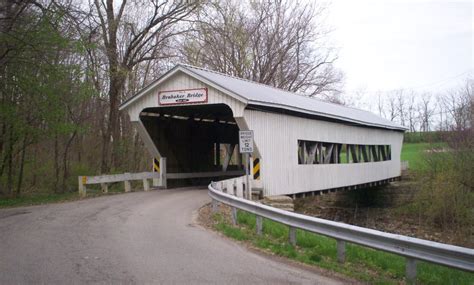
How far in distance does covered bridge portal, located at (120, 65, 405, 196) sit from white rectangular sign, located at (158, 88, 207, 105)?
3 cm

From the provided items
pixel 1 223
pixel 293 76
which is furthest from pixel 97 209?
pixel 293 76

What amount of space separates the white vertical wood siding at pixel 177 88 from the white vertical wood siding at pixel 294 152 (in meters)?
0.39

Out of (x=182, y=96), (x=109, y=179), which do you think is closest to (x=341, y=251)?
(x=182, y=96)

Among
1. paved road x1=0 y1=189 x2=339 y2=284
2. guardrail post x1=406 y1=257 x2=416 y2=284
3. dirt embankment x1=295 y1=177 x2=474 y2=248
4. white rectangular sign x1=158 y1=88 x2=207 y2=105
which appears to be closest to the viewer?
paved road x1=0 y1=189 x2=339 y2=284

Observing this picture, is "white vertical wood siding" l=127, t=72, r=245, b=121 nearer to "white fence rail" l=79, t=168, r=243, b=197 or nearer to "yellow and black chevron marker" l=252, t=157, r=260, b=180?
"yellow and black chevron marker" l=252, t=157, r=260, b=180

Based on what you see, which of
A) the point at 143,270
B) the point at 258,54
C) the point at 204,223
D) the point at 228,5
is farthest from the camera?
the point at 258,54

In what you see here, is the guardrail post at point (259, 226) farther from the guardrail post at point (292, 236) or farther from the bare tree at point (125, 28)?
the bare tree at point (125, 28)

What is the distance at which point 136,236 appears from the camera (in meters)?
8.16

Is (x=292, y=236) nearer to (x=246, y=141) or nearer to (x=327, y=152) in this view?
Result: (x=246, y=141)

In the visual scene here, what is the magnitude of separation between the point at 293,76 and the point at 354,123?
43.4ft

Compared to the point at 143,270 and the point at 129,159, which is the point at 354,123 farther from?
the point at 143,270

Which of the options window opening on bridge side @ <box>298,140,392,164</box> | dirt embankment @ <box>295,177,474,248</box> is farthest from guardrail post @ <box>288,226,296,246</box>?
dirt embankment @ <box>295,177,474,248</box>

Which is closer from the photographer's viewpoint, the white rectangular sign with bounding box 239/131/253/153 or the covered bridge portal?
the white rectangular sign with bounding box 239/131/253/153

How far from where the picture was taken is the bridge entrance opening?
17219mm
